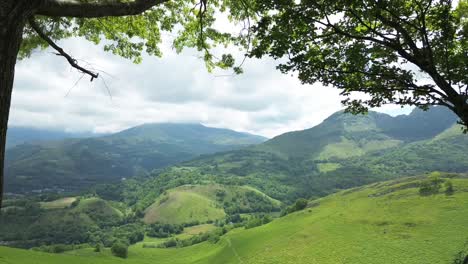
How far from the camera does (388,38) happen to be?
12.5 meters

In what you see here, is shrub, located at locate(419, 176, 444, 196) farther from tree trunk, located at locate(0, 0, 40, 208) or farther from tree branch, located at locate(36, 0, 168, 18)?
tree trunk, located at locate(0, 0, 40, 208)

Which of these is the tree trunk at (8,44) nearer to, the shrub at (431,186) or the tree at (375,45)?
the tree at (375,45)

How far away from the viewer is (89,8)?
7.93 m

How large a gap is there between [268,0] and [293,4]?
2.85ft

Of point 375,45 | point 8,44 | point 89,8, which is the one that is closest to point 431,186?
point 375,45

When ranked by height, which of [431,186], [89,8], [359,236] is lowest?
[359,236]

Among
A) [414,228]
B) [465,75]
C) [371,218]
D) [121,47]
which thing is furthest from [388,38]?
[371,218]

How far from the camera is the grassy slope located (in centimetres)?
9462

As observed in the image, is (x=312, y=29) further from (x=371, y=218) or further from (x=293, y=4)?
(x=371, y=218)

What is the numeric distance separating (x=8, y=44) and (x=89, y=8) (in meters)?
2.16

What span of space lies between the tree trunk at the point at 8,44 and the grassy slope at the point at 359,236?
295 feet

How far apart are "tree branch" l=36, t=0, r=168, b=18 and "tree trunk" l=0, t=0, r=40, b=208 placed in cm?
74

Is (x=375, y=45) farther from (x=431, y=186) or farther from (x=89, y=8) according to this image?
(x=431, y=186)

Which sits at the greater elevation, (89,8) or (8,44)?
(89,8)
